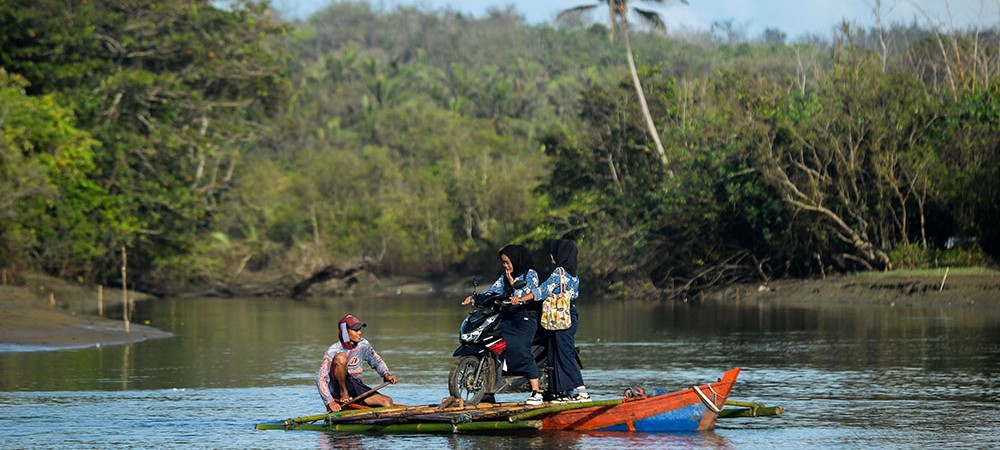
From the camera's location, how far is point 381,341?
93.3 feet

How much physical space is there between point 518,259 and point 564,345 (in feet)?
3.24

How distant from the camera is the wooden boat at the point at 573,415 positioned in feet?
43.4

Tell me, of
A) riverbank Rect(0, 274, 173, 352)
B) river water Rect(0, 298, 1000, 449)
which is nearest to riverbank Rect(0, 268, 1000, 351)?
riverbank Rect(0, 274, 173, 352)

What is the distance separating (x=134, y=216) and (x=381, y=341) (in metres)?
21.0

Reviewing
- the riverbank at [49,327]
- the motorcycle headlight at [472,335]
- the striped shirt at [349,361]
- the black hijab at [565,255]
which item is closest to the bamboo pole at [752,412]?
the black hijab at [565,255]

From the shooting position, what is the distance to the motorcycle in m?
14.1

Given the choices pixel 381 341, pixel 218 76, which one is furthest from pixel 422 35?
pixel 381 341

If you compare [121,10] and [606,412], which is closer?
[606,412]

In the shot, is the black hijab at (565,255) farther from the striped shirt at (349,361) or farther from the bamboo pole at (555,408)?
the striped shirt at (349,361)

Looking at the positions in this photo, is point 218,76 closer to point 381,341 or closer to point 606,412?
point 381,341

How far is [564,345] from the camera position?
14211 mm

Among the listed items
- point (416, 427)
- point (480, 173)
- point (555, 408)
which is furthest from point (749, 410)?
point (480, 173)

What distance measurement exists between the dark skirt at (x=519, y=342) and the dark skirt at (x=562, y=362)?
0.19 m

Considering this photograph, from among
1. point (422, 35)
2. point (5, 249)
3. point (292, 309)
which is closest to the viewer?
point (5, 249)
